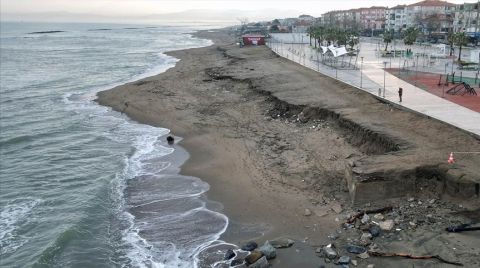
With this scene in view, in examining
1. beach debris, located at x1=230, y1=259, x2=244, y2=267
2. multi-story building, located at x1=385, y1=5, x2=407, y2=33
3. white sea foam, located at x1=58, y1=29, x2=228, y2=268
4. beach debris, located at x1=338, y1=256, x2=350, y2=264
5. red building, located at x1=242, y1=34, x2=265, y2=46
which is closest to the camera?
beach debris, located at x1=338, y1=256, x2=350, y2=264

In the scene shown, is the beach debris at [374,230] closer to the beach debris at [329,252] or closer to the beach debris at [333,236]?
the beach debris at [333,236]

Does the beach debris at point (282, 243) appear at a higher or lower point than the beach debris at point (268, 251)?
lower

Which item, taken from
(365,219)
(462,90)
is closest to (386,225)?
(365,219)

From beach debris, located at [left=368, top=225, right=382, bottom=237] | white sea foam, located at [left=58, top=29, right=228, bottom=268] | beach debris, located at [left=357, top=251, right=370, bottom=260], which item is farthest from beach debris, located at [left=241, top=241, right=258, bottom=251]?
beach debris, located at [left=368, top=225, right=382, bottom=237]

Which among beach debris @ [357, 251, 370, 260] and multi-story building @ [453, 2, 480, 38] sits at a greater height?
multi-story building @ [453, 2, 480, 38]

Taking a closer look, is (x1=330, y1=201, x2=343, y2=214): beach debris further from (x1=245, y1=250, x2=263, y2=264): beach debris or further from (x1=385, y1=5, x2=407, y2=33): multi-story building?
(x1=385, y1=5, x2=407, y2=33): multi-story building

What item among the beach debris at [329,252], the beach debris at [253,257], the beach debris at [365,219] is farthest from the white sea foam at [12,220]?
the beach debris at [365,219]
